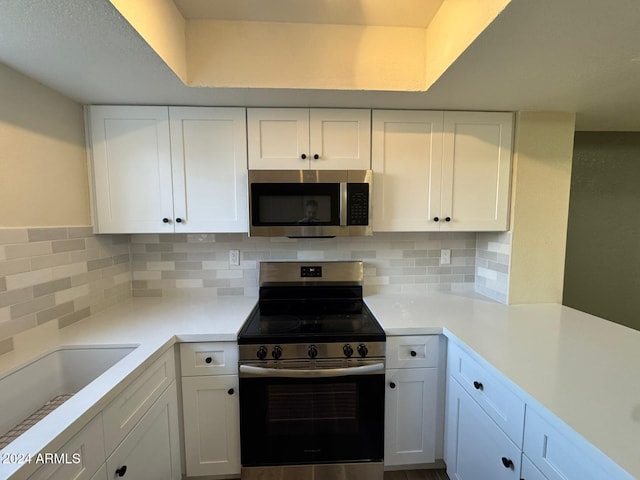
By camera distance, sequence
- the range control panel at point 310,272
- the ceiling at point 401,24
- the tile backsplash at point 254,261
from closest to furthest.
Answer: the ceiling at point 401,24
the tile backsplash at point 254,261
the range control panel at point 310,272

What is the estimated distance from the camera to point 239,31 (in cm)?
131

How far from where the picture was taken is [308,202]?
1.64 m

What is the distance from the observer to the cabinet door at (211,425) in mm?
1426

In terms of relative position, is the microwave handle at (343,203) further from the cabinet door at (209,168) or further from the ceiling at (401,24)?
the cabinet door at (209,168)

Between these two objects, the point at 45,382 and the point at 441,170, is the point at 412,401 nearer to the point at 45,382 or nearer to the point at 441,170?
the point at 441,170

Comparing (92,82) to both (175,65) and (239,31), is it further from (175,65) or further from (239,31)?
(239,31)

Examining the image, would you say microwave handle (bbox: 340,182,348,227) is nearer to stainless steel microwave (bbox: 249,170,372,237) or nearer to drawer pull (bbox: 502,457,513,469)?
stainless steel microwave (bbox: 249,170,372,237)

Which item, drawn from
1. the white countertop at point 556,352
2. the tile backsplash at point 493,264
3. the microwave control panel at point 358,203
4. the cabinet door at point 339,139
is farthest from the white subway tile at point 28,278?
the tile backsplash at point 493,264

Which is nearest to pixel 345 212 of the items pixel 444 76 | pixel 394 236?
pixel 394 236

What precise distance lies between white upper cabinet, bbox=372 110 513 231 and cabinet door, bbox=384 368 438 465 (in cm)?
85

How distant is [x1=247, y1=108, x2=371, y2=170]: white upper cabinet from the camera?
1.63 m

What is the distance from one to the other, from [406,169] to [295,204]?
715mm

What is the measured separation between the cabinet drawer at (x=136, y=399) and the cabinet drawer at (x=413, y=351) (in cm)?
110

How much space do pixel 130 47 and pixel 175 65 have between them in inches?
8.1
